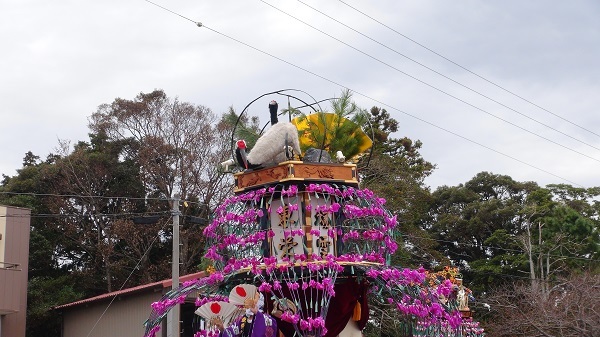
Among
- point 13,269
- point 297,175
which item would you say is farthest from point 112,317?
point 297,175

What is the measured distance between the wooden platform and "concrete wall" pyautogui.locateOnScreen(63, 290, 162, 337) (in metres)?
13.4

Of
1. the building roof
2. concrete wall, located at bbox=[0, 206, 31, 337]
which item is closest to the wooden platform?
the building roof

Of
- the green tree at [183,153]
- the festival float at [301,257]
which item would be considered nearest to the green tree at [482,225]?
the green tree at [183,153]

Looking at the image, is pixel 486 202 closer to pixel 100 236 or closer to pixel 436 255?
pixel 436 255

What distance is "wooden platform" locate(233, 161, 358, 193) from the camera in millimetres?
13266

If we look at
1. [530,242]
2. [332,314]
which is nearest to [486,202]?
[530,242]

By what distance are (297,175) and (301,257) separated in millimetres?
1446

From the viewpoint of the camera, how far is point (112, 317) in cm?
2864

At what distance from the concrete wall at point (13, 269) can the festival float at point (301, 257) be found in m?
14.5

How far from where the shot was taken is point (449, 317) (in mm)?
12367

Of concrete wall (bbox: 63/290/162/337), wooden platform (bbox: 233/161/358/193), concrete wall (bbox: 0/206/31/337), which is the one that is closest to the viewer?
wooden platform (bbox: 233/161/358/193)

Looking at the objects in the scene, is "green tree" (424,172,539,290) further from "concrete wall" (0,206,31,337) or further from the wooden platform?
the wooden platform

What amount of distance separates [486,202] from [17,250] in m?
21.8

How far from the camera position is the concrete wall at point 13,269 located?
26.2 metres
